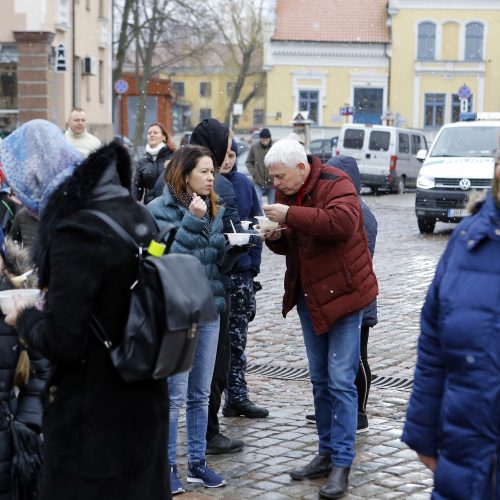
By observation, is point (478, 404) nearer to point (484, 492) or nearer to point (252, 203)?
point (484, 492)

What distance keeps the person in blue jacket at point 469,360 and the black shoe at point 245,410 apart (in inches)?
157

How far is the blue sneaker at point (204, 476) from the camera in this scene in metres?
5.79

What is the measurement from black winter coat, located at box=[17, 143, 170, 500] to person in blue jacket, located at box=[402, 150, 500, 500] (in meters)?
0.97

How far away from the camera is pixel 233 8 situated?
70.5 meters

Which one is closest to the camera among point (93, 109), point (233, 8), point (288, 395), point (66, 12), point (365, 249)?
point (365, 249)

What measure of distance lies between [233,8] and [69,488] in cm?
6906

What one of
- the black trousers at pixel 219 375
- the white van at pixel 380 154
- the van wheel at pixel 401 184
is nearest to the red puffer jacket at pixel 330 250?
the black trousers at pixel 219 375

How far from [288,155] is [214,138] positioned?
114 centimetres

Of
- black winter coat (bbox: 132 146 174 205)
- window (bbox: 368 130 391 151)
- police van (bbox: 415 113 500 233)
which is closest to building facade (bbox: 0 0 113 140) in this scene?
window (bbox: 368 130 391 151)

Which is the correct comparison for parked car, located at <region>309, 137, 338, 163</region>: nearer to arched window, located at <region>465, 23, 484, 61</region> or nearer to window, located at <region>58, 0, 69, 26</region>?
window, located at <region>58, 0, 69, 26</region>

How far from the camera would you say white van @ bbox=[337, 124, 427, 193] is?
33.8 metres

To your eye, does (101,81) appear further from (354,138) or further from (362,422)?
(362,422)

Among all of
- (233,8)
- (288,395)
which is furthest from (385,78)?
(288,395)

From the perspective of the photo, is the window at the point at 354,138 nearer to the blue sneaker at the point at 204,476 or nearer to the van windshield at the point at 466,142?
the van windshield at the point at 466,142
